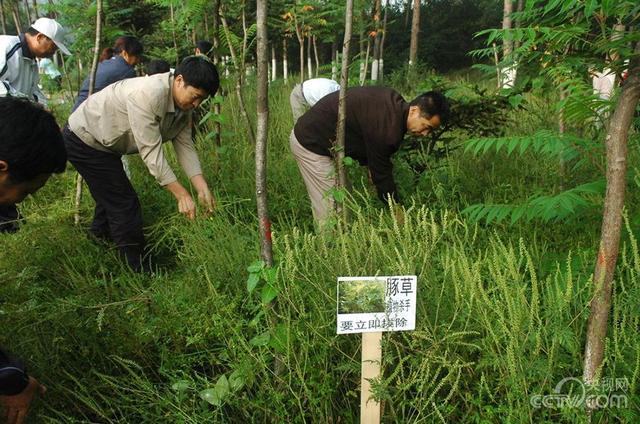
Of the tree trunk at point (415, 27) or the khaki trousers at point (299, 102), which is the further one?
the tree trunk at point (415, 27)

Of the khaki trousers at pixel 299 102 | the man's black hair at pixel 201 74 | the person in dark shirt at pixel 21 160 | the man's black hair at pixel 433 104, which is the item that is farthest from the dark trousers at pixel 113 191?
the khaki trousers at pixel 299 102

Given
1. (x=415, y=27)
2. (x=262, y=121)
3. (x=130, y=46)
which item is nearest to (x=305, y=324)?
(x=262, y=121)

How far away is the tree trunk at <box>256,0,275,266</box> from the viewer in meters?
1.51

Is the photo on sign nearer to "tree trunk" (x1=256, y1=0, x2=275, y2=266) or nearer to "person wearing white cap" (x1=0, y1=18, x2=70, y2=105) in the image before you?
"tree trunk" (x1=256, y1=0, x2=275, y2=266)

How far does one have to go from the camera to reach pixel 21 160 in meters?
1.27

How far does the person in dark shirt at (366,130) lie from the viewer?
2709 millimetres

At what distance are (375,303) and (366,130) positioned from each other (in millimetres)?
1600

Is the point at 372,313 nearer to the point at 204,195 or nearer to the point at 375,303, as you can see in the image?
the point at 375,303

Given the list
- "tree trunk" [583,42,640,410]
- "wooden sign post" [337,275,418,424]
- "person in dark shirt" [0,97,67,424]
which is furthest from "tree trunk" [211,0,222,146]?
"tree trunk" [583,42,640,410]

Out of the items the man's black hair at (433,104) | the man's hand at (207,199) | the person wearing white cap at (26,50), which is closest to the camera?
the man's black hair at (433,104)

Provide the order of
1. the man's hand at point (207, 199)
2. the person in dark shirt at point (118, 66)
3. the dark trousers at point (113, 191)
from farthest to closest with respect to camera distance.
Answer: the person in dark shirt at point (118, 66), the man's hand at point (207, 199), the dark trousers at point (113, 191)

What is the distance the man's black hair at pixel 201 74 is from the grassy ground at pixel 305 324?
2.62ft

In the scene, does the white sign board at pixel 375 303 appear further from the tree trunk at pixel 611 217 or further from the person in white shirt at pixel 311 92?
the person in white shirt at pixel 311 92

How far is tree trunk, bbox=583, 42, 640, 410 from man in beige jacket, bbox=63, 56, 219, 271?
190cm
